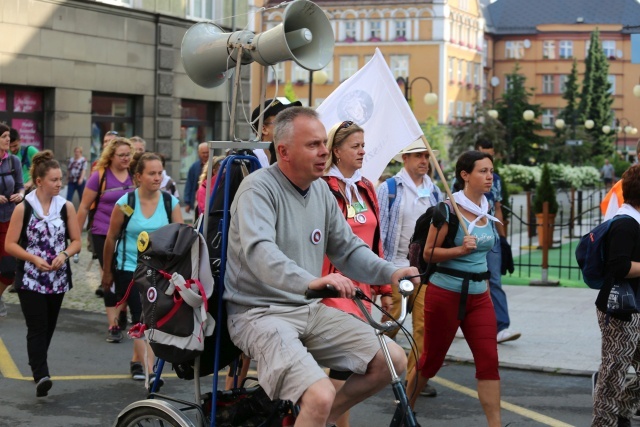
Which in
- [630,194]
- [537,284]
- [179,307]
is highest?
[630,194]

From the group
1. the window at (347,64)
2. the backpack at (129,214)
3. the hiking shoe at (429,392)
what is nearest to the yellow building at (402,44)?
the window at (347,64)

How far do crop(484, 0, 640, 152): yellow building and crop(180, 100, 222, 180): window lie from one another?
8039 cm

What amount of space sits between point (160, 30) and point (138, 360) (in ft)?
62.5

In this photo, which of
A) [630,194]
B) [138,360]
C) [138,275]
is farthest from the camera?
[138,360]

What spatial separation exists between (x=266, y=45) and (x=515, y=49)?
107410 mm

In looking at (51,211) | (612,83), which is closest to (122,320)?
(51,211)

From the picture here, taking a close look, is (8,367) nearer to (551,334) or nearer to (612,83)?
(551,334)

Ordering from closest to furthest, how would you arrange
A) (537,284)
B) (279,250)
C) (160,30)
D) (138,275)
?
1. (279,250)
2. (138,275)
3. (537,284)
4. (160,30)

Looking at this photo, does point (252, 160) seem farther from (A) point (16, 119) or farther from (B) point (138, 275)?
(A) point (16, 119)

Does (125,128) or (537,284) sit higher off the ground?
(125,128)

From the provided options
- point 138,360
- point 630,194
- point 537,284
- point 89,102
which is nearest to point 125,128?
point 89,102

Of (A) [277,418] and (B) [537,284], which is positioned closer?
(A) [277,418]

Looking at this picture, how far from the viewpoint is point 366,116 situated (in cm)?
797

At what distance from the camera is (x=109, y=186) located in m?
10.5
